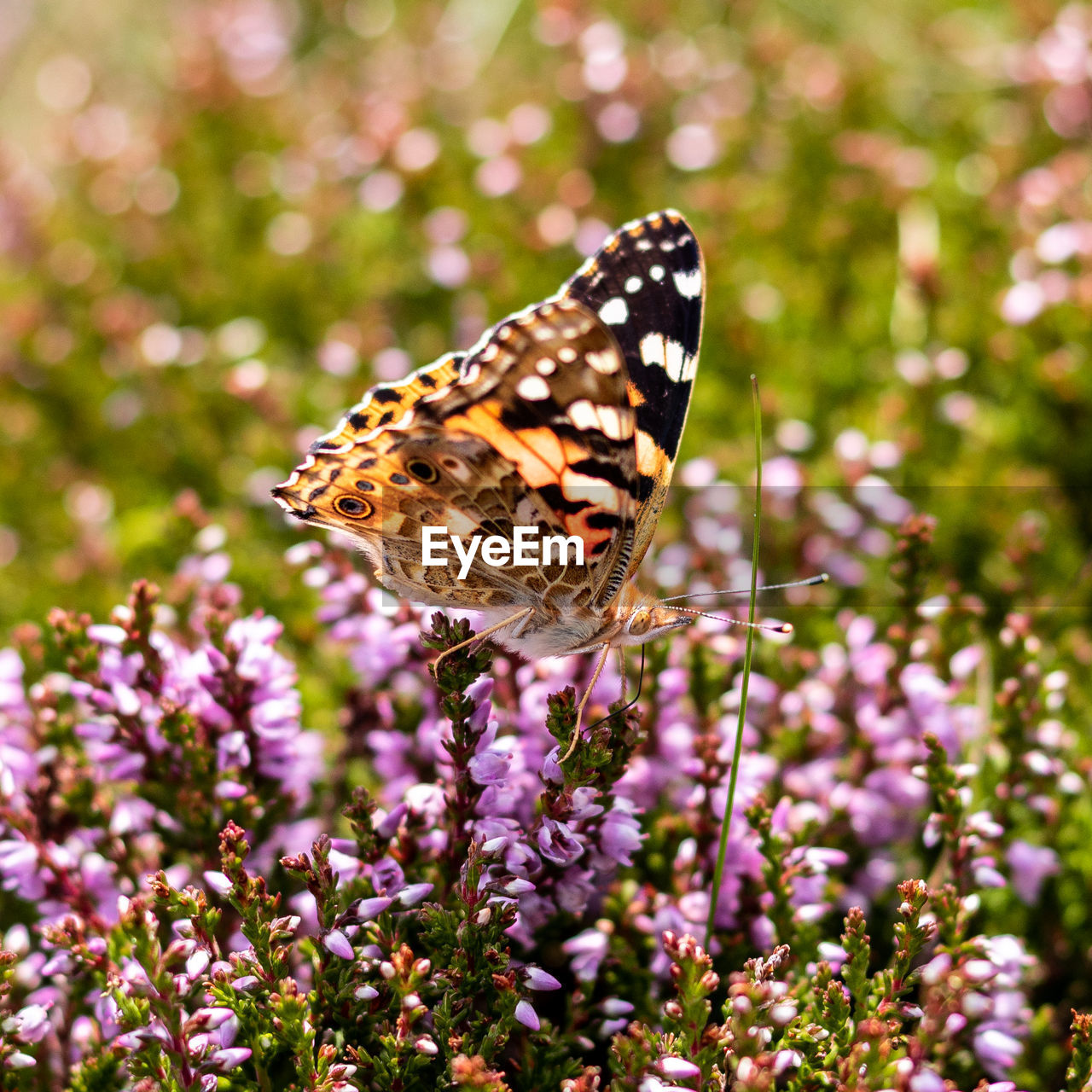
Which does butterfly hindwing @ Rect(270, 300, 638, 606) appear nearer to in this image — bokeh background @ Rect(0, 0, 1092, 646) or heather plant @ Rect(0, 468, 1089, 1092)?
heather plant @ Rect(0, 468, 1089, 1092)

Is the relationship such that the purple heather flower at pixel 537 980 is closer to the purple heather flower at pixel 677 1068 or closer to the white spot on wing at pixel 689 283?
the purple heather flower at pixel 677 1068

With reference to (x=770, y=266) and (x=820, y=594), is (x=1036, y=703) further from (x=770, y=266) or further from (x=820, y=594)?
(x=770, y=266)

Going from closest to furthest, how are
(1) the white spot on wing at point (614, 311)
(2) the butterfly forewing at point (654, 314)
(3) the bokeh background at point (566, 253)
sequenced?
(2) the butterfly forewing at point (654, 314), (1) the white spot on wing at point (614, 311), (3) the bokeh background at point (566, 253)

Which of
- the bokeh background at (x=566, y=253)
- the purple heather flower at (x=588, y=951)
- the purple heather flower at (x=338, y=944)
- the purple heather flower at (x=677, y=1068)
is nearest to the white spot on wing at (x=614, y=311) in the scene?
the bokeh background at (x=566, y=253)

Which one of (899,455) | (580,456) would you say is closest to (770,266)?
(899,455)

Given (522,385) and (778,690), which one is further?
(778,690)

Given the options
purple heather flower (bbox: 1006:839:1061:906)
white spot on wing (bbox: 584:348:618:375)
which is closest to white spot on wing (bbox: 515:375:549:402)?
white spot on wing (bbox: 584:348:618:375)

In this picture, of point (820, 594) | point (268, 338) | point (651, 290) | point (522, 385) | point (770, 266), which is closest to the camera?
point (522, 385)

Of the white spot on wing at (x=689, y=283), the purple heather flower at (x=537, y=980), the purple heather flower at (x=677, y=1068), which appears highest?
the white spot on wing at (x=689, y=283)

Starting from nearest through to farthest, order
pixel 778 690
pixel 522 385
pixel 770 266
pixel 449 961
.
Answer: pixel 449 961 → pixel 522 385 → pixel 778 690 → pixel 770 266
